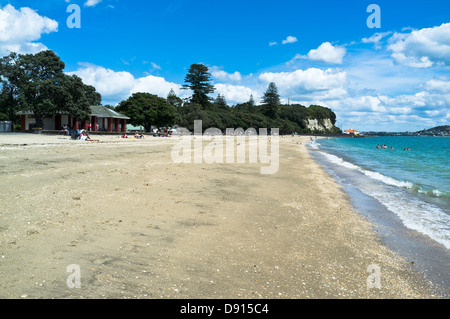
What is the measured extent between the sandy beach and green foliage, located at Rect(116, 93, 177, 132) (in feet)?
149

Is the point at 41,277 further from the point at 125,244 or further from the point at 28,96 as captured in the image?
the point at 28,96

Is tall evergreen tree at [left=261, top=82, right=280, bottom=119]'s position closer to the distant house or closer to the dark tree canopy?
the dark tree canopy

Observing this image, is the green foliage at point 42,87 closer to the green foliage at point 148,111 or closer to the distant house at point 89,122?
the distant house at point 89,122

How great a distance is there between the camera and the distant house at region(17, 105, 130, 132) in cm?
4197

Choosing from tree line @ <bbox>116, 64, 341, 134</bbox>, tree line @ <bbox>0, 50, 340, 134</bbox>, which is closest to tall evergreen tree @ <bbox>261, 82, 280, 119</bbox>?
tree line @ <bbox>116, 64, 341, 134</bbox>

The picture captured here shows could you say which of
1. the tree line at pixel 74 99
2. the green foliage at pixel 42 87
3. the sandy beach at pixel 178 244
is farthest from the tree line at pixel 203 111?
the sandy beach at pixel 178 244

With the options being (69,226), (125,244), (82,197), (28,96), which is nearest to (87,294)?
(125,244)

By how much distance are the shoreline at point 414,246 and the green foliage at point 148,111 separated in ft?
158

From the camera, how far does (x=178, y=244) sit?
5160mm

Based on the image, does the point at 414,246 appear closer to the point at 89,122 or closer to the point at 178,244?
the point at 178,244

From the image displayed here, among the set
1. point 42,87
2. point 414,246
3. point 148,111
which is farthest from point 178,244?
point 148,111

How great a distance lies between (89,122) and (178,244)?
45.4 metres

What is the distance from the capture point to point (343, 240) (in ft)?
20.4
